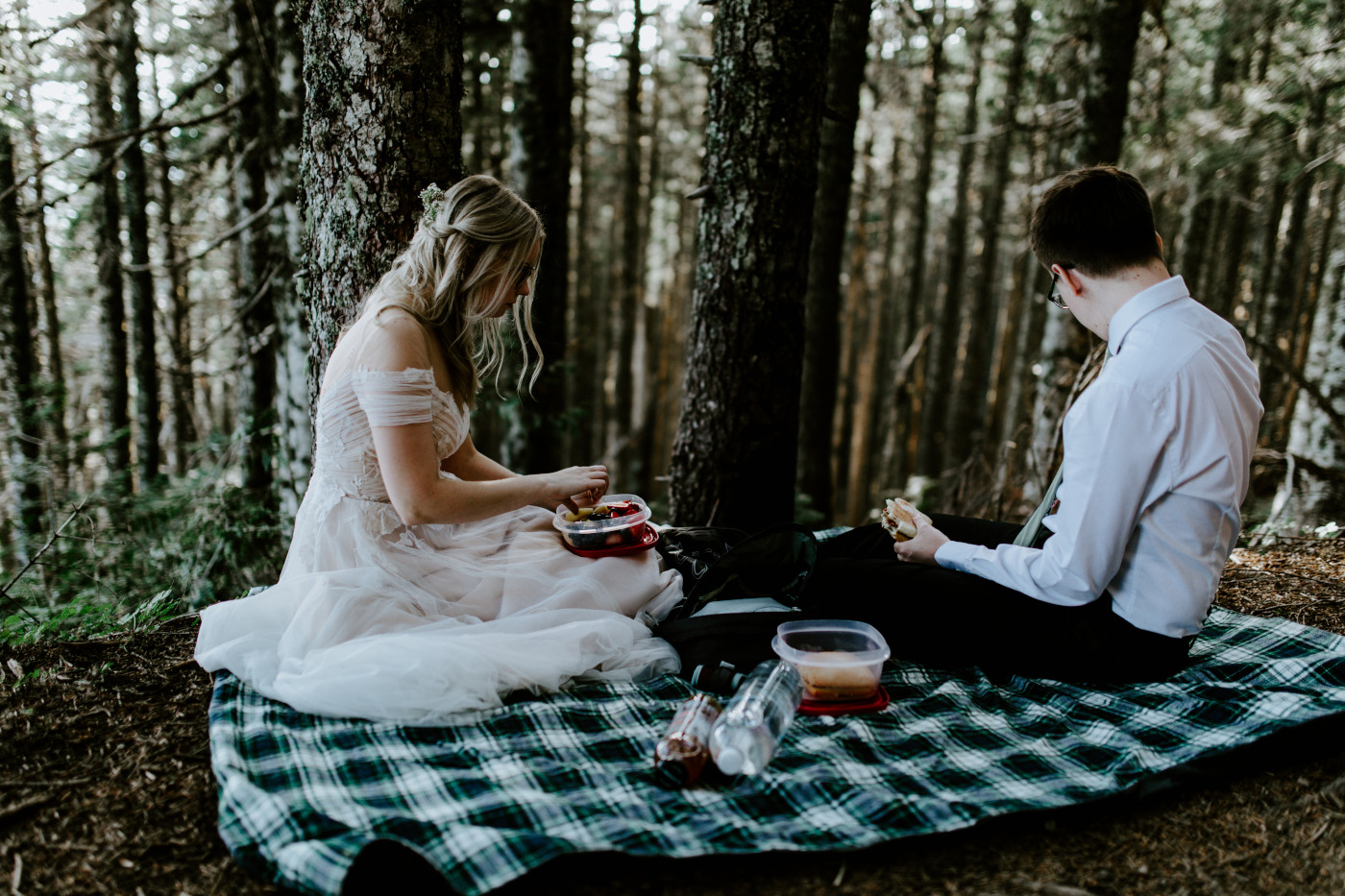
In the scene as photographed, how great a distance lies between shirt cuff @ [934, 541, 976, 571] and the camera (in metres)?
2.98

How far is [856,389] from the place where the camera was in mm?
21406

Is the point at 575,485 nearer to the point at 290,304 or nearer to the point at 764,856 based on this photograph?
the point at 764,856

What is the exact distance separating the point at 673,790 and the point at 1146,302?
2176mm

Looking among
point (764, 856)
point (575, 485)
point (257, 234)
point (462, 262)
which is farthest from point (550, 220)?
point (764, 856)

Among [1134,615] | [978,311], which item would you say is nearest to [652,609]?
[1134,615]

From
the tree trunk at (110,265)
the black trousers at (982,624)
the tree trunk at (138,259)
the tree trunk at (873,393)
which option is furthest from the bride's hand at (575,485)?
the tree trunk at (873,393)

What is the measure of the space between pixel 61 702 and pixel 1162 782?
139 inches

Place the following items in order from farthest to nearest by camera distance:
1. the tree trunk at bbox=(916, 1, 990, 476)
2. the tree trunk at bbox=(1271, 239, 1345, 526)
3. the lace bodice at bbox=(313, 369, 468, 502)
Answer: the tree trunk at bbox=(916, 1, 990, 476) < the tree trunk at bbox=(1271, 239, 1345, 526) < the lace bodice at bbox=(313, 369, 468, 502)

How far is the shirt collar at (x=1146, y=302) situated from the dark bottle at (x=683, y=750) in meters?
1.87

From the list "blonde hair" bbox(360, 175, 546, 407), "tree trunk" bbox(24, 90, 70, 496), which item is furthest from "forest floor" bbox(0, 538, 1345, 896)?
"tree trunk" bbox(24, 90, 70, 496)

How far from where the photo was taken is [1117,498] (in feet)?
8.38

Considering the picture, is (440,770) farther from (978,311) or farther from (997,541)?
(978,311)

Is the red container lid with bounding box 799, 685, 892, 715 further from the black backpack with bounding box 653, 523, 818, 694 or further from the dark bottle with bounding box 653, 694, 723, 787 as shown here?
the dark bottle with bounding box 653, 694, 723, 787

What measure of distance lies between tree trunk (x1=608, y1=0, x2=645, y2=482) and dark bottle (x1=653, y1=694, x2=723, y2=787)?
1110 centimetres
